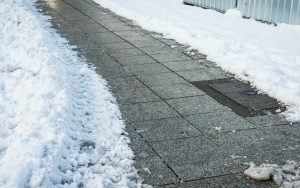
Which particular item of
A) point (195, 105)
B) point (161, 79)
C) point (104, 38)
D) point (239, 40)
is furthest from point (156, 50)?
point (195, 105)

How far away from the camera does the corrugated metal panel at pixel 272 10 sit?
995 cm

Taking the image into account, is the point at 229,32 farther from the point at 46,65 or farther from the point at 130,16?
the point at 46,65

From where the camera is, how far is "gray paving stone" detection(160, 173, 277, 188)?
3789mm

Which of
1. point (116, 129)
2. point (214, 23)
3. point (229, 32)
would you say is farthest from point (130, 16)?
point (116, 129)

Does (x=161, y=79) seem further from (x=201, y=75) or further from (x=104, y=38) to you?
(x=104, y=38)

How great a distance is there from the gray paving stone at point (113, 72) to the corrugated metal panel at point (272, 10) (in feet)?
16.1

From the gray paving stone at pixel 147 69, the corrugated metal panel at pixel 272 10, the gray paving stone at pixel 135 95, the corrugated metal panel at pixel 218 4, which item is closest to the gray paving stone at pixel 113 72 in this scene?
the gray paving stone at pixel 147 69

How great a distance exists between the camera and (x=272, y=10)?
35.2ft

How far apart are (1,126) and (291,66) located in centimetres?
493

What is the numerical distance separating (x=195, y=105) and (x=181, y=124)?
0.72 meters

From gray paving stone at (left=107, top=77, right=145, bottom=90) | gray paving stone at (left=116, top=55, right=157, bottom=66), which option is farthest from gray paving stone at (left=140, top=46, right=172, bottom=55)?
gray paving stone at (left=107, top=77, right=145, bottom=90)

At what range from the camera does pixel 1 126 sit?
493 cm

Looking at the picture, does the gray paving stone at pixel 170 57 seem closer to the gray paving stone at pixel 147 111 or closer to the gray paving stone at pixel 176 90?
the gray paving stone at pixel 176 90

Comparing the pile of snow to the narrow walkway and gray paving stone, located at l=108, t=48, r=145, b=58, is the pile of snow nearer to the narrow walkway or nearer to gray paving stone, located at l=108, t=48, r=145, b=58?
the narrow walkway
